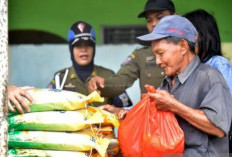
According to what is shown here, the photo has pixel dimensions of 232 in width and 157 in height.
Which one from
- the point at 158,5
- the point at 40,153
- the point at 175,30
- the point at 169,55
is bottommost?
the point at 40,153

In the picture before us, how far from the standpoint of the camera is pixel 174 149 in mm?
3146

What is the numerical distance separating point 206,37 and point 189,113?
2.50ft

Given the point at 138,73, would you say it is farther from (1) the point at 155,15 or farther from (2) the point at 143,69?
(1) the point at 155,15

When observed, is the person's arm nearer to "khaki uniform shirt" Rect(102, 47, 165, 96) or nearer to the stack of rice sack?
the stack of rice sack

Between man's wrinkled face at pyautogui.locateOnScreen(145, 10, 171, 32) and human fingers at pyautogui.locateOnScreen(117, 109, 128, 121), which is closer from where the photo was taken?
human fingers at pyautogui.locateOnScreen(117, 109, 128, 121)

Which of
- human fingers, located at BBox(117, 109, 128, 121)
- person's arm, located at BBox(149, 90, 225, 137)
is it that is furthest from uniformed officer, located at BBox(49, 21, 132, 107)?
person's arm, located at BBox(149, 90, 225, 137)

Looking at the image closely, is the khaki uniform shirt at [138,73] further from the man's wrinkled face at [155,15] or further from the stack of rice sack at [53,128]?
the stack of rice sack at [53,128]

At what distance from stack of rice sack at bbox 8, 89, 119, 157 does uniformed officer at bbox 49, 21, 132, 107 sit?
4.77 ft

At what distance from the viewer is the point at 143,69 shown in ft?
15.2

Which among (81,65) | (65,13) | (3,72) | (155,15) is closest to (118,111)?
(155,15)

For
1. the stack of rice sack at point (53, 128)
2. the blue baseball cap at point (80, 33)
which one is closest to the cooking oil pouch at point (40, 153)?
the stack of rice sack at point (53, 128)

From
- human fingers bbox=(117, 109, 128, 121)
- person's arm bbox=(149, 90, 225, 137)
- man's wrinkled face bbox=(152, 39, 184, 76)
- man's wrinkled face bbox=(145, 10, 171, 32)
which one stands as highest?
man's wrinkled face bbox=(145, 10, 171, 32)

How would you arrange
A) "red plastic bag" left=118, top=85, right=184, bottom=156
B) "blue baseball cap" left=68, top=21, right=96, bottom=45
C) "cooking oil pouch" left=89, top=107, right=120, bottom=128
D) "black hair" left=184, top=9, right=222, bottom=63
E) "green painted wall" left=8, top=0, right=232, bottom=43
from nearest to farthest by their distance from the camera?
"red plastic bag" left=118, top=85, right=184, bottom=156
"cooking oil pouch" left=89, top=107, right=120, bottom=128
"black hair" left=184, top=9, right=222, bottom=63
"blue baseball cap" left=68, top=21, right=96, bottom=45
"green painted wall" left=8, top=0, right=232, bottom=43

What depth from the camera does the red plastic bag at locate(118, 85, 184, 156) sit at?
10.4 feet
